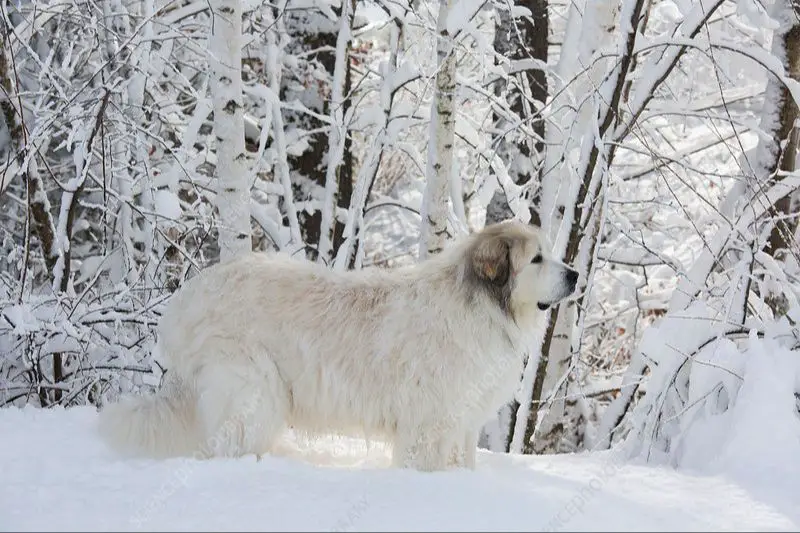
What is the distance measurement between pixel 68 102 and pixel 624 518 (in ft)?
15.7

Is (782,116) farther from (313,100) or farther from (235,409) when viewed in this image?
(235,409)

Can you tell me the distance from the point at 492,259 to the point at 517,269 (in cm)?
18

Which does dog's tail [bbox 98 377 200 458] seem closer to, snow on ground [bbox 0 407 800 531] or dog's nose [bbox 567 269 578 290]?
snow on ground [bbox 0 407 800 531]

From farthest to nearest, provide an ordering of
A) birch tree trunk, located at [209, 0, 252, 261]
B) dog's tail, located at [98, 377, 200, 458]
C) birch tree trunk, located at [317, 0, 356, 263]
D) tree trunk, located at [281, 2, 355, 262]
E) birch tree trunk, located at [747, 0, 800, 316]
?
tree trunk, located at [281, 2, 355, 262] < birch tree trunk, located at [317, 0, 356, 263] < birch tree trunk, located at [747, 0, 800, 316] < birch tree trunk, located at [209, 0, 252, 261] < dog's tail, located at [98, 377, 200, 458]

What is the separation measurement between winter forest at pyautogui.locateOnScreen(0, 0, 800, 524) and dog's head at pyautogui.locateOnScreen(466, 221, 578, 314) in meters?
0.86

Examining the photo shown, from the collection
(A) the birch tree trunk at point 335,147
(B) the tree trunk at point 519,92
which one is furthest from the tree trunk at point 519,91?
(A) the birch tree trunk at point 335,147

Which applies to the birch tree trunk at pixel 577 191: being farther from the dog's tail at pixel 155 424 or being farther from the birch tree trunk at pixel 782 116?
the dog's tail at pixel 155 424

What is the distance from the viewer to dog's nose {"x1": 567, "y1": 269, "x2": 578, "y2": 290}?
4.89 meters

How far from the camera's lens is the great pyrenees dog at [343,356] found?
4512mm

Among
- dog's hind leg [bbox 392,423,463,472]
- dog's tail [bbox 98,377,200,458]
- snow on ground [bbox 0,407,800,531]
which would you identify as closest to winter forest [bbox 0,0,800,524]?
snow on ground [bbox 0,407,800,531]

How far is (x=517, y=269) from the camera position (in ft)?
15.9

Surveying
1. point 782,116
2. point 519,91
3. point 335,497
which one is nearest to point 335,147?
point 519,91

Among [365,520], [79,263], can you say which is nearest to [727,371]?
[365,520]

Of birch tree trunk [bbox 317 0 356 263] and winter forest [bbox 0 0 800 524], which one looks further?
birch tree trunk [bbox 317 0 356 263]
